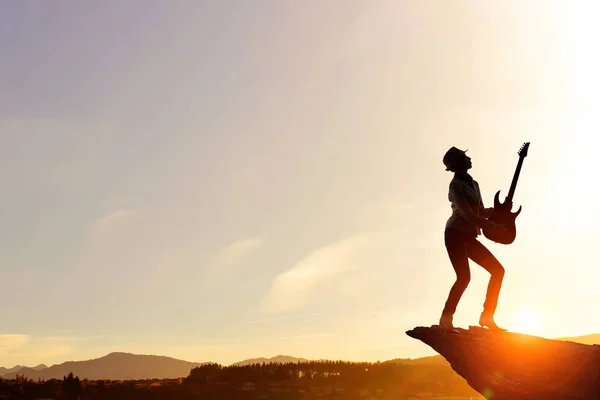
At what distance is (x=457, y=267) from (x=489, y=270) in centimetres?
43

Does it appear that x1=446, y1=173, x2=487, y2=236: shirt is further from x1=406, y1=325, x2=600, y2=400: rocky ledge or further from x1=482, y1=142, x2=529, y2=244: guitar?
x1=406, y1=325, x2=600, y2=400: rocky ledge

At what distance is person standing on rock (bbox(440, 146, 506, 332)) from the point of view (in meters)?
7.30

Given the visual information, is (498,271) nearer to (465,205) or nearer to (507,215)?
(507,215)

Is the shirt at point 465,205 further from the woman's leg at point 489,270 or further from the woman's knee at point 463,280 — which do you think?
the woman's knee at point 463,280

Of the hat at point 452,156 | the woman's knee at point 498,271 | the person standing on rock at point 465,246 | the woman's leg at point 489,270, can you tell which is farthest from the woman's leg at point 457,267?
the hat at point 452,156

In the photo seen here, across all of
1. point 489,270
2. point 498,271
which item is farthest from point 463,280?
point 498,271

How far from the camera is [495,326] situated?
281 inches

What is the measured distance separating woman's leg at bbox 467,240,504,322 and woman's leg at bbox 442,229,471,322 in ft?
0.41

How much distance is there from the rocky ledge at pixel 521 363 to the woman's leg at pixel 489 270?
1.19ft

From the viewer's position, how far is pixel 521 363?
630cm

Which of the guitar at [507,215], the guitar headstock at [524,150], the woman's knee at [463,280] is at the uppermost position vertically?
the guitar headstock at [524,150]

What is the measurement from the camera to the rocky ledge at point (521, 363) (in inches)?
225

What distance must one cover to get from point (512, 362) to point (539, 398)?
0.49 meters

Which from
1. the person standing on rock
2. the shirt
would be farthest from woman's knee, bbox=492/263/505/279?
the shirt
